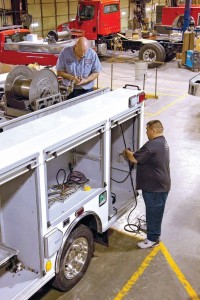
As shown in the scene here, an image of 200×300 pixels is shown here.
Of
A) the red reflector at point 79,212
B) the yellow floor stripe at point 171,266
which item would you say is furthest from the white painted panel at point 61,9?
the red reflector at point 79,212

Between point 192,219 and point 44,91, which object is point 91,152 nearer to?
point 44,91

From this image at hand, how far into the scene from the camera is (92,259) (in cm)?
494

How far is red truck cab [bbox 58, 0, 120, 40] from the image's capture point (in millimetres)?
18312

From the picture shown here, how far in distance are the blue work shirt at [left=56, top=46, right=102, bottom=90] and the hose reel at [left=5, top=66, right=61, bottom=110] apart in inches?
60.7

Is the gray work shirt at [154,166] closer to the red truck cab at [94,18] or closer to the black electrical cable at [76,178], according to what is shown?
the black electrical cable at [76,178]

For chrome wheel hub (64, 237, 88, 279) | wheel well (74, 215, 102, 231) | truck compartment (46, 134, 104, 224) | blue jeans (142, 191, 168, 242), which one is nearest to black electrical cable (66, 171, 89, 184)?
truck compartment (46, 134, 104, 224)

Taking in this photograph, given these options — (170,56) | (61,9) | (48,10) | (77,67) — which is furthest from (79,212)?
(61,9)

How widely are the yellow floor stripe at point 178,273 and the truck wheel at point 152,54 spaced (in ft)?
42.6

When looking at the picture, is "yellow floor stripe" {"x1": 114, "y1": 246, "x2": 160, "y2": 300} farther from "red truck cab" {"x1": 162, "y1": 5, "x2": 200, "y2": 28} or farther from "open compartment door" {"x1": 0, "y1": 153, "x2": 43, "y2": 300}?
"red truck cab" {"x1": 162, "y1": 5, "x2": 200, "y2": 28}

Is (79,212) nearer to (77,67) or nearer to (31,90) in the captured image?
(31,90)

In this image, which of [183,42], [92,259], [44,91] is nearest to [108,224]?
[92,259]

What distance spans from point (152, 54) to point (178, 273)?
14.1 m

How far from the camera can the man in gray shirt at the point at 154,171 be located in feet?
15.2

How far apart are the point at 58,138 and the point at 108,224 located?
166 cm
